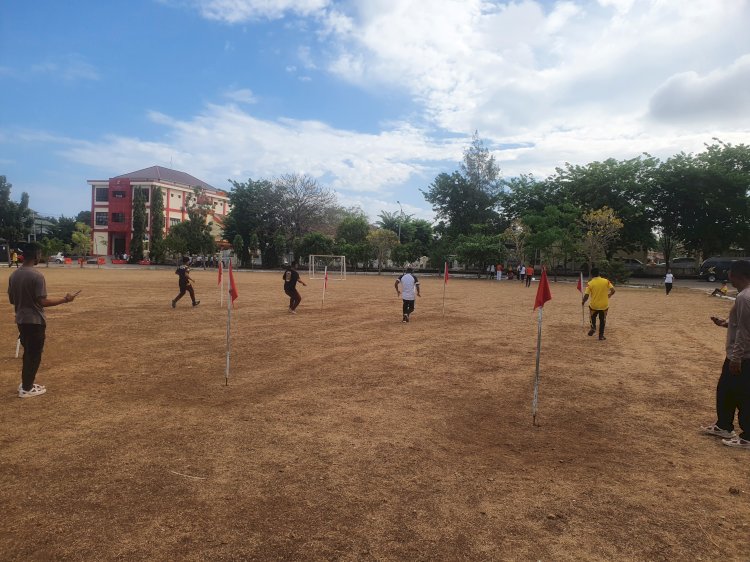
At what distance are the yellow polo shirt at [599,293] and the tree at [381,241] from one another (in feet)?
133

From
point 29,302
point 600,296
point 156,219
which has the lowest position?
point 600,296

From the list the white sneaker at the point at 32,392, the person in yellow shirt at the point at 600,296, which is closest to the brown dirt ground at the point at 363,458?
the white sneaker at the point at 32,392

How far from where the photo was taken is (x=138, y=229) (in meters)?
63.0

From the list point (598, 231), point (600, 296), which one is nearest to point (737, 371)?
point (600, 296)

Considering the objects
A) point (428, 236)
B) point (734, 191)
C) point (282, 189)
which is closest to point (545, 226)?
point (734, 191)

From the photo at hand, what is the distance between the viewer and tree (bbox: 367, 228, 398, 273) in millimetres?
51812

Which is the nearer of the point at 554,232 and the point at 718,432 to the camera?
the point at 718,432

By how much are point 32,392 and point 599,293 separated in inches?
442

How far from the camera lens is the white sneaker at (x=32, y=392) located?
6.15 m

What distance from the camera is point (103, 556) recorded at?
3.02m

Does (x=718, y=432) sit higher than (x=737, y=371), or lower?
lower

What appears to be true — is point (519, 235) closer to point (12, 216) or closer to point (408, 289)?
point (408, 289)

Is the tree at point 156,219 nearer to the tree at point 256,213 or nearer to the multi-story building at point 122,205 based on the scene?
the multi-story building at point 122,205

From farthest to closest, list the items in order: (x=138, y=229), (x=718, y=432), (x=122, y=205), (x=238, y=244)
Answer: (x=122, y=205) → (x=138, y=229) → (x=238, y=244) → (x=718, y=432)
